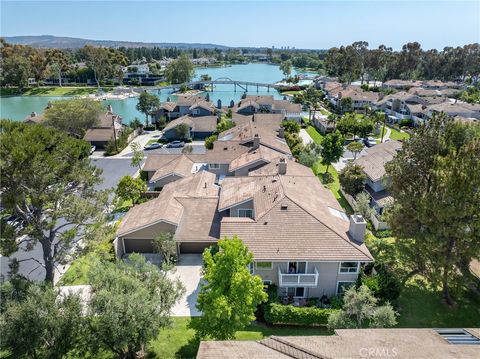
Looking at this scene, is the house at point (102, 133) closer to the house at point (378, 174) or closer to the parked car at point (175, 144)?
the parked car at point (175, 144)

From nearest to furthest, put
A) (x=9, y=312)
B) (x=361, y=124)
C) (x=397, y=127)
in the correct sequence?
(x=9, y=312) → (x=361, y=124) → (x=397, y=127)

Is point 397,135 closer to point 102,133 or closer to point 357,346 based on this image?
point 102,133

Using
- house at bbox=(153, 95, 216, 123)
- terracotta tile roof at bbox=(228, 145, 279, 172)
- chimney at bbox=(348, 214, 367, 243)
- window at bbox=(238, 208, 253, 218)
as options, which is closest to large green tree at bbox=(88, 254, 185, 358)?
window at bbox=(238, 208, 253, 218)

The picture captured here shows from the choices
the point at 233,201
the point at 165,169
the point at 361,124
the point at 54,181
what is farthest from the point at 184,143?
the point at 54,181

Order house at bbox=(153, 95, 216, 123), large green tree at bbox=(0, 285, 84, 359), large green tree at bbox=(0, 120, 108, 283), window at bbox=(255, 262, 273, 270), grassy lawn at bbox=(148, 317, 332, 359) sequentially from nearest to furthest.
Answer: large green tree at bbox=(0, 285, 84, 359) → large green tree at bbox=(0, 120, 108, 283) → grassy lawn at bbox=(148, 317, 332, 359) → window at bbox=(255, 262, 273, 270) → house at bbox=(153, 95, 216, 123)

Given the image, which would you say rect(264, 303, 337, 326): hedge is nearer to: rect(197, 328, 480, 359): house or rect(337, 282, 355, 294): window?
rect(337, 282, 355, 294): window

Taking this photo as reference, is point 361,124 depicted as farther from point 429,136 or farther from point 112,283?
point 112,283
